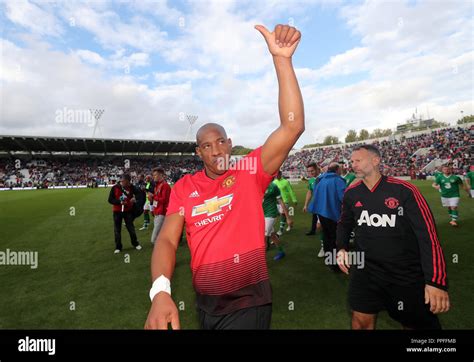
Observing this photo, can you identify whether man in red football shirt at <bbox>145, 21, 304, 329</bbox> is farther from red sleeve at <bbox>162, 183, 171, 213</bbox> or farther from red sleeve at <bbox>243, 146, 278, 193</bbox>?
red sleeve at <bbox>162, 183, 171, 213</bbox>

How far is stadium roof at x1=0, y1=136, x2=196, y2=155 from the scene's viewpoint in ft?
161

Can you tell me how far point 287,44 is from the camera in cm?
176

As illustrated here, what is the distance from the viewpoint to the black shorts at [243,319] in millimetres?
1781

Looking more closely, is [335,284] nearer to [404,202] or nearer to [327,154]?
[404,202]

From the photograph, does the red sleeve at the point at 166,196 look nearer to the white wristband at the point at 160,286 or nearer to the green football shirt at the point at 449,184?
the white wristband at the point at 160,286

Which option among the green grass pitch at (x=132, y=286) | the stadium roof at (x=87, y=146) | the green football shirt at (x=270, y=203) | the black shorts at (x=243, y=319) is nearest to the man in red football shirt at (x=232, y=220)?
the black shorts at (x=243, y=319)

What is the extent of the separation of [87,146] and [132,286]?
58.6 meters

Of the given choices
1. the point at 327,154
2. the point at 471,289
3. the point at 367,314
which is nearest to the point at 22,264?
the point at 367,314

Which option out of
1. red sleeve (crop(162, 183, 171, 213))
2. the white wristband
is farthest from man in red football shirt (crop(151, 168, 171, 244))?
the white wristband

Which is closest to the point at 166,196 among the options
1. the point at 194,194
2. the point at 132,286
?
the point at 132,286

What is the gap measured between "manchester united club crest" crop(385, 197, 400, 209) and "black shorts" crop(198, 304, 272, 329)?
1.93 metres

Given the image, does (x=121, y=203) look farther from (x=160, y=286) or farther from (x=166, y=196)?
(x=160, y=286)

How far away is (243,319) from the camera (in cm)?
178

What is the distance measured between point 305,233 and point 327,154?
6187 centimetres
